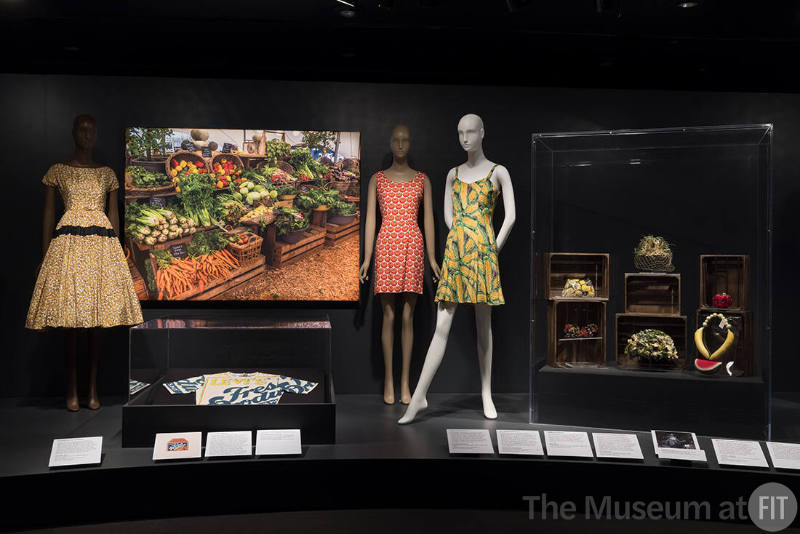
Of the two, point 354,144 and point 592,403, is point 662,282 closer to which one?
point 592,403

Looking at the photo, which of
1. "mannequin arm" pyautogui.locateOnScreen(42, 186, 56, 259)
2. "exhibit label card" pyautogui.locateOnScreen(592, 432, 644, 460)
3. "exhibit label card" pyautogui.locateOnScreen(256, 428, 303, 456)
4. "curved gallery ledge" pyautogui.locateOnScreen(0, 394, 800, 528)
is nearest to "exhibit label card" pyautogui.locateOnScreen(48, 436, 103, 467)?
"curved gallery ledge" pyautogui.locateOnScreen(0, 394, 800, 528)

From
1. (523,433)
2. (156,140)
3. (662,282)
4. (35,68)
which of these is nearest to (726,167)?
(662,282)

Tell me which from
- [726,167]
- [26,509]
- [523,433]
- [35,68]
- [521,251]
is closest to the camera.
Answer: [26,509]

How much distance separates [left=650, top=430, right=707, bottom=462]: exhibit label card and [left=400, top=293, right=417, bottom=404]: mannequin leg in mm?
1806

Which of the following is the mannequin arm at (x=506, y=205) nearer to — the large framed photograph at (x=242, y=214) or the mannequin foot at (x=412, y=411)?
the mannequin foot at (x=412, y=411)

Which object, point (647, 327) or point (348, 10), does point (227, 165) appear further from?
point (647, 327)

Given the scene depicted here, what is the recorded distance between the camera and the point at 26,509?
300 cm

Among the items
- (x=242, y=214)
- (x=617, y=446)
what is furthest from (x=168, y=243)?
(x=617, y=446)

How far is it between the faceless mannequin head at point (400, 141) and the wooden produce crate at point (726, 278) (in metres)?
2.13

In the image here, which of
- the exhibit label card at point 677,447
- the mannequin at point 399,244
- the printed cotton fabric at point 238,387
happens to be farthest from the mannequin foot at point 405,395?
the exhibit label card at point 677,447

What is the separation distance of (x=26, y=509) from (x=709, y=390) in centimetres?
377

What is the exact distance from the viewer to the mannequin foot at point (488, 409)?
4180mm

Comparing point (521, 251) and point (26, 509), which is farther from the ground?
point (521, 251)
